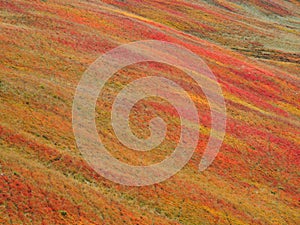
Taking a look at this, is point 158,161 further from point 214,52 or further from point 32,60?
point 214,52

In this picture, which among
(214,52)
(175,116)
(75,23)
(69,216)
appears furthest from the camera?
(214,52)

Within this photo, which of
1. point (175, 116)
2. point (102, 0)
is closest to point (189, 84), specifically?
point (175, 116)

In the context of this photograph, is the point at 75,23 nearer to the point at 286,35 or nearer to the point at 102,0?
the point at 102,0

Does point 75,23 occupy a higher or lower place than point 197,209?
higher

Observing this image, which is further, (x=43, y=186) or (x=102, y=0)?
(x=102, y=0)

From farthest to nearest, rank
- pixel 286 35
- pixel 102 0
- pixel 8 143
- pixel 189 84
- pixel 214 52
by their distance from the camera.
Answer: pixel 286 35 → pixel 102 0 → pixel 214 52 → pixel 189 84 → pixel 8 143

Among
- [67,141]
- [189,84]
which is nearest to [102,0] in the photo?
[189,84]
